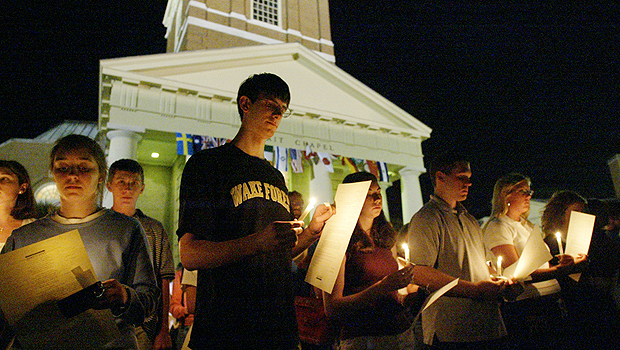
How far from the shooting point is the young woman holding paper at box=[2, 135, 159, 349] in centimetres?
171

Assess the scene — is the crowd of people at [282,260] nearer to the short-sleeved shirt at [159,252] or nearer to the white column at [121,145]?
the short-sleeved shirt at [159,252]

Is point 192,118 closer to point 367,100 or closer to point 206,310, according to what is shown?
point 367,100

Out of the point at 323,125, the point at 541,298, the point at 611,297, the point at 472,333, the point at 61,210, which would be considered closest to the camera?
the point at 61,210

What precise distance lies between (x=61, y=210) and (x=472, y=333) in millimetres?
2821

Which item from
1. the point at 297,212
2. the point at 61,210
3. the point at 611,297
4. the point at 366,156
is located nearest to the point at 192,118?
the point at 366,156

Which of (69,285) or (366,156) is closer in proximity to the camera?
(69,285)

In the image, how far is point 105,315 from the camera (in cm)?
153

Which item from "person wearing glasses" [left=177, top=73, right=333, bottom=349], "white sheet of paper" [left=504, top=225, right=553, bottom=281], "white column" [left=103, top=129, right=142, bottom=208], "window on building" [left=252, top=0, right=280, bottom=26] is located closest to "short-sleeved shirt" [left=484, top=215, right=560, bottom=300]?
"white sheet of paper" [left=504, top=225, right=553, bottom=281]

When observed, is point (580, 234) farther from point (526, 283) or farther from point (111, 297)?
point (111, 297)

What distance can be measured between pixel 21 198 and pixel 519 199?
4.47 metres

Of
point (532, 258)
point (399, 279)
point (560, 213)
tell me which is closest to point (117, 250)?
point (399, 279)

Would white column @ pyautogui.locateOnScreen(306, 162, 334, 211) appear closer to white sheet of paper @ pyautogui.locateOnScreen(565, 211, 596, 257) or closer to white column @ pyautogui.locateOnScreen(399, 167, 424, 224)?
white column @ pyautogui.locateOnScreen(399, 167, 424, 224)

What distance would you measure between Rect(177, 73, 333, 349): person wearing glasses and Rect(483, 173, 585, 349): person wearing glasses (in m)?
2.39

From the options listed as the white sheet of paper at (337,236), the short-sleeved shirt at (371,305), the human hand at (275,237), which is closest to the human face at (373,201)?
the short-sleeved shirt at (371,305)
